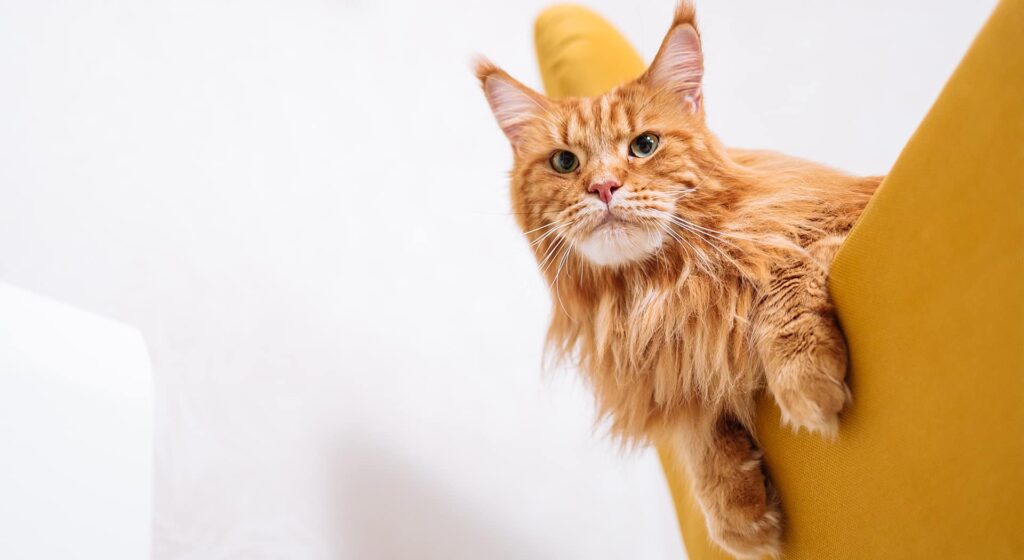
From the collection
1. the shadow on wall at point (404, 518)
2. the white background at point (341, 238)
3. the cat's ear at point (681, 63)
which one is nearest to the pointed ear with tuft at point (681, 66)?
the cat's ear at point (681, 63)

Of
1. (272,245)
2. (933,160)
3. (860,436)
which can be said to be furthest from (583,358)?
(272,245)

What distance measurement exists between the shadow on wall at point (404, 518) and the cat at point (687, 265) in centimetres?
73

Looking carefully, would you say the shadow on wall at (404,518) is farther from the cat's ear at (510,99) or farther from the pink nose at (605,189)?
the pink nose at (605,189)

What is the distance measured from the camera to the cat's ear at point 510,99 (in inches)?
50.0

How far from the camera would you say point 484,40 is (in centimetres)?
243

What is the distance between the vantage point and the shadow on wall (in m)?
1.72

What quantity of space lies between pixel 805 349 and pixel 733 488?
27 centimetres

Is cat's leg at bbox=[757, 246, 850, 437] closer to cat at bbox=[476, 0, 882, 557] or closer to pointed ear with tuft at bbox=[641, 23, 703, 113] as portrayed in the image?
cat at bbox=[476, 0, 882, 557]

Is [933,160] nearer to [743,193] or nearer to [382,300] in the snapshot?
[743,193]

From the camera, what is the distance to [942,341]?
74 cm

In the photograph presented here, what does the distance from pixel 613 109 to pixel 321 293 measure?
983 millimetres

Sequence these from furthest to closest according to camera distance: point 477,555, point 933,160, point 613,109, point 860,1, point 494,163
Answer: point 494,163, point 860,1, point 477,555, point 613,109, point 933,160

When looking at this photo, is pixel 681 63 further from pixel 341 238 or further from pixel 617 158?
pixel 341 238

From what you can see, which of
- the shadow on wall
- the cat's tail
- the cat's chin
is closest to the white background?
the shadow on wall
